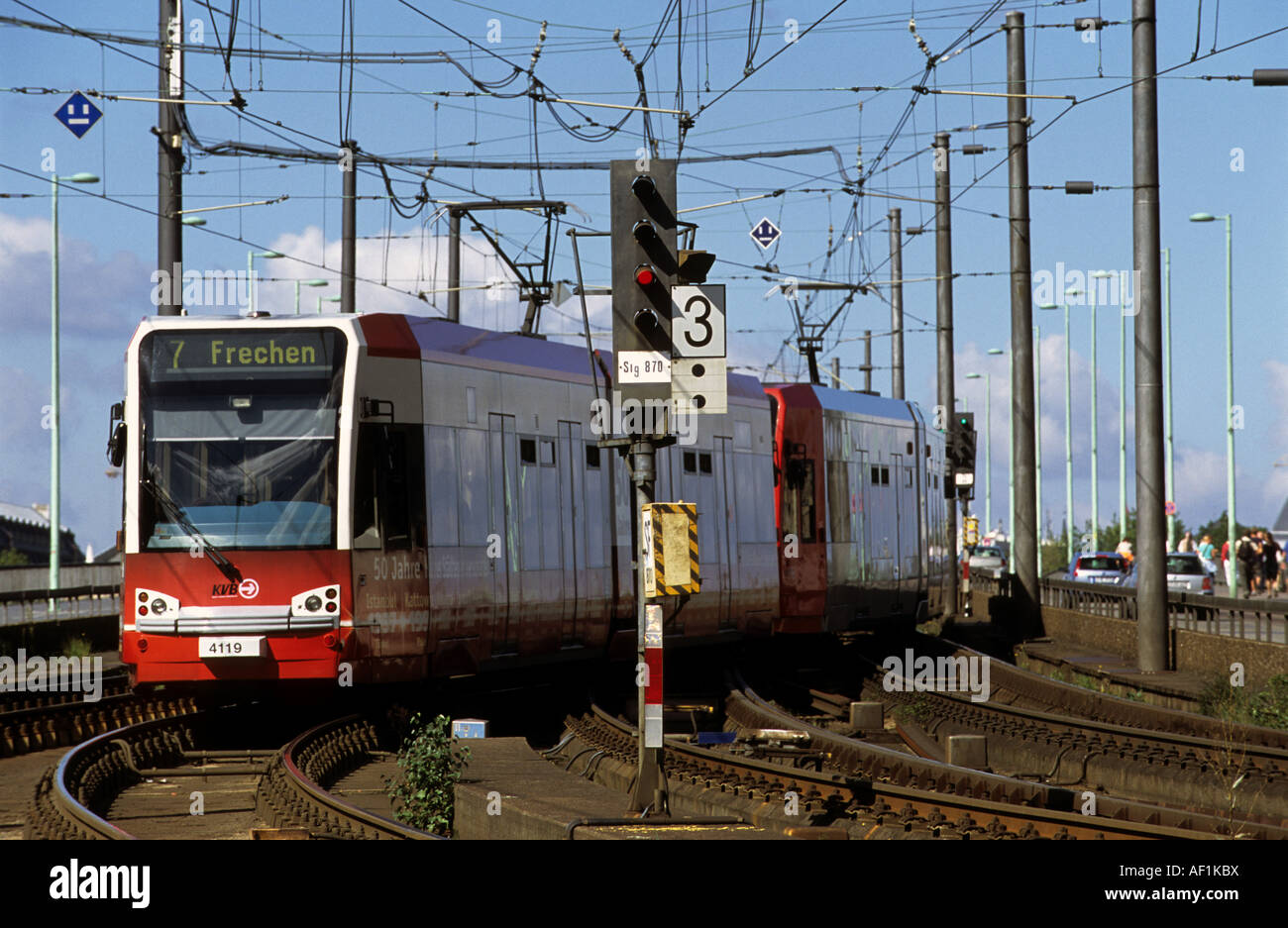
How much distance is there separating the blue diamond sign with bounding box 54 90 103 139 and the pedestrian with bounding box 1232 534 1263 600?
88.8 feet

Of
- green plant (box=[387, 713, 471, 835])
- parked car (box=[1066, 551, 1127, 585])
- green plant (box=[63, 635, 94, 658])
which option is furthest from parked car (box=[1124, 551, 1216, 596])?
green plant (box=[387, 713, 471, 835])

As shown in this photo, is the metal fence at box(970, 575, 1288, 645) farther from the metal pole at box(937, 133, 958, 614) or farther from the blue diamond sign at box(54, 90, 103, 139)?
the blue diamond sign at box(54, 90, 103, 139)

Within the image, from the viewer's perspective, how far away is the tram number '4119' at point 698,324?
10.7 meters

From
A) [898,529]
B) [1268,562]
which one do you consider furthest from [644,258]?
[1268,562]

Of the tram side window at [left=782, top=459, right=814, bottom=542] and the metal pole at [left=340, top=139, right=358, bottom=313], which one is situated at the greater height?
the metal pole at [left=340, top=139, right=358, bottom=313]

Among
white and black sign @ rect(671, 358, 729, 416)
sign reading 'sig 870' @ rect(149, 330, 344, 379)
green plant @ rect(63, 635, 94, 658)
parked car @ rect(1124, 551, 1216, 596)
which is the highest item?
sign reading 'sig 870' @ rect(149, 330, 344, 379)

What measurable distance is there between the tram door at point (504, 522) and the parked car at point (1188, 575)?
29.5m

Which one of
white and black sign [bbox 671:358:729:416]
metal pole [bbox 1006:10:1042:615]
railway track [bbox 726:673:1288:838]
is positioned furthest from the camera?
metal pole [bbox 1006:10:1042:615]

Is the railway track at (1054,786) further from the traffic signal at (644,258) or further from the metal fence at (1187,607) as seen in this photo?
the metal fence at (1187,607)

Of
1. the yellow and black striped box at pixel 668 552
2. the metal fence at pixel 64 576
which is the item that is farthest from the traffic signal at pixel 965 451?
the yellow and black striped box at pixel 668 552

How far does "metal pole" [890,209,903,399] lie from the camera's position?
1762 inches

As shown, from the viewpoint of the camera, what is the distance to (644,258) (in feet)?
34.3

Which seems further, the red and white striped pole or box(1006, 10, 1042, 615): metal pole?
box(1006, 10, 1042, 615): metal pole
